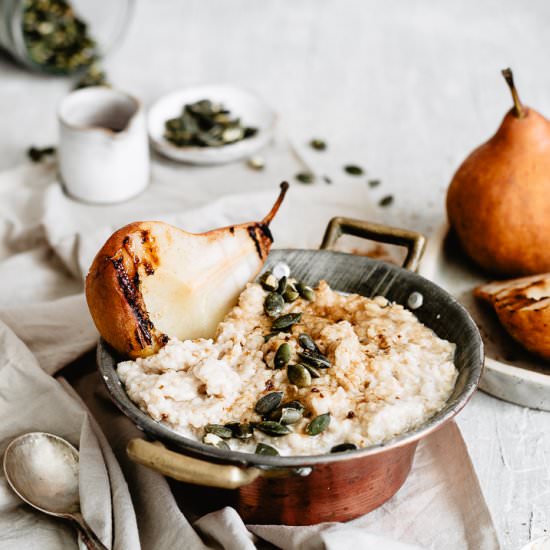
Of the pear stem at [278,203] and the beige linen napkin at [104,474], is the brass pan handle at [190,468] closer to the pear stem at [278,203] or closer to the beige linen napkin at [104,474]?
the beige linen napkin at [104,474]

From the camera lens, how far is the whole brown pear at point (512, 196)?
1.78 metres

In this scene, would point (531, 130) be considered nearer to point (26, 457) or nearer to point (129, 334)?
point (129, 334)

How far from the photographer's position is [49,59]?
2982mm

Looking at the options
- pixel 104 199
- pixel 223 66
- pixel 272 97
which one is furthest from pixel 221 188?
pixel 223 66

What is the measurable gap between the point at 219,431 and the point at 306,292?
403 mm

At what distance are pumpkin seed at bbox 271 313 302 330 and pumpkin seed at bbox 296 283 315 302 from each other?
0.24 ft

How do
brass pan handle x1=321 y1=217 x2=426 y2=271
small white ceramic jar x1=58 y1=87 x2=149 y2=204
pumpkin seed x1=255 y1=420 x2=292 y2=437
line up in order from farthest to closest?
small white ceramic jar x1=58 y1=87 x2=149 y2=204 → brass pan handle x1=321 y1=217 x2=426 y2=271 → pumpkin seed x1=255 y1=420 x2=292 y2=437

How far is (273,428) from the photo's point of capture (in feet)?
4.12

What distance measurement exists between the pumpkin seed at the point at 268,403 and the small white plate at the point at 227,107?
1300mm

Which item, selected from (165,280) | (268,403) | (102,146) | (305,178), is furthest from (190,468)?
(305,178)

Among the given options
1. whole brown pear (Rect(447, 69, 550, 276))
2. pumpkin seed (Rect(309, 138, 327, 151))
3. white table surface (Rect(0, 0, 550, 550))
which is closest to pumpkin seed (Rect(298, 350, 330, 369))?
whole brown pear (Rect(447, 69, 550, 276))

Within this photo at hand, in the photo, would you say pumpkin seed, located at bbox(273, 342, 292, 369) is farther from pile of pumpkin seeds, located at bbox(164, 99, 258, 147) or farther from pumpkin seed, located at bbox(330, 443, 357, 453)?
pile of pumpkin seeds, located at bbox(164, 99, 258, 147)

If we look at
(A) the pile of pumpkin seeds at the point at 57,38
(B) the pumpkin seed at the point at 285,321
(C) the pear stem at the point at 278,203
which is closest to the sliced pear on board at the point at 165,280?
(C) the pear stem at the point at 278,203

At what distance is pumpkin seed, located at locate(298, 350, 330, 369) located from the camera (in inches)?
53.9
